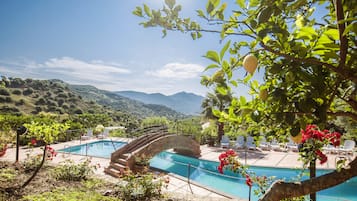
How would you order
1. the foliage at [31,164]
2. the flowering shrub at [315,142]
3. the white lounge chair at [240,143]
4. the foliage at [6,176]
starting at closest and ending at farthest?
the flowering shrub at [315,142]
the foliage at [6,176]
the foliage at [31,164]
the white lounge chair at [240,143]

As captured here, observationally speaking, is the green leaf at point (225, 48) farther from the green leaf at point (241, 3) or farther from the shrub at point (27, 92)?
the shrub at point (27, 92)

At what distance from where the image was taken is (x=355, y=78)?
93 cm

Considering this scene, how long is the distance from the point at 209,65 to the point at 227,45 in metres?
0.13

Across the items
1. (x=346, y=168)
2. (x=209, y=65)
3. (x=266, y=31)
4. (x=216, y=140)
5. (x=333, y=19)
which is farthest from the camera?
(x=216, y=140)

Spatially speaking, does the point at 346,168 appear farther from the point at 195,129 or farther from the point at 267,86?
the point at 195,129

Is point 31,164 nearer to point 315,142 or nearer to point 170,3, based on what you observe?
point 315,142

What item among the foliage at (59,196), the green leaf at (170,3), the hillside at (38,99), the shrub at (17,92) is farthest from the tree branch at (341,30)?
the shrub at (17,92)

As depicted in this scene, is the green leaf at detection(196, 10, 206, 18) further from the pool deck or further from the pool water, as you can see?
the pool deck

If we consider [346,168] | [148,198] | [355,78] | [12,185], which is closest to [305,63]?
[355,78]

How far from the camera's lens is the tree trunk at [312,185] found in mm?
1220

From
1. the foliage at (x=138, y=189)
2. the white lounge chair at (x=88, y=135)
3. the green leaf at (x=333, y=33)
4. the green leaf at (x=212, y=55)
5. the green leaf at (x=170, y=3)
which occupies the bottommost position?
the white lounge chair at (x=88, y=135)

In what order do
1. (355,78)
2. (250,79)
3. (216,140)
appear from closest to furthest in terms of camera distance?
(355,78) → (250,79) → (216,140)

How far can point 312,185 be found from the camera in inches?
48.8

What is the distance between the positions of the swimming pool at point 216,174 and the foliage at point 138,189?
6.15 feet
